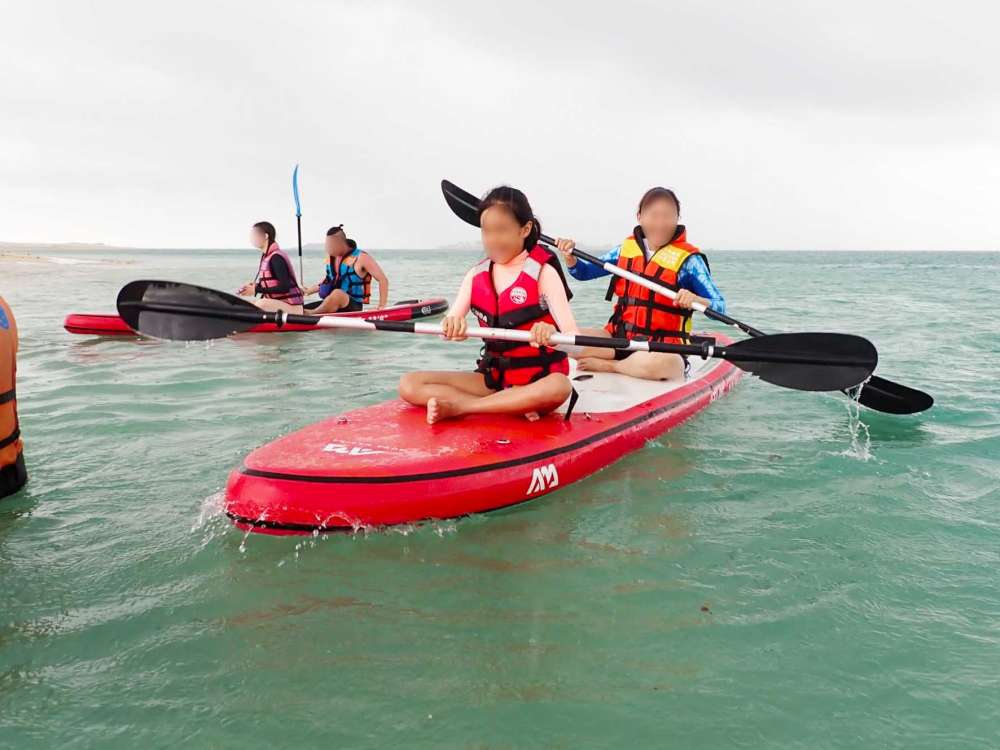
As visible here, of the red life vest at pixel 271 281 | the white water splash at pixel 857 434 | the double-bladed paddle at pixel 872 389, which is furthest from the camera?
the red life vest at pixel 271 281

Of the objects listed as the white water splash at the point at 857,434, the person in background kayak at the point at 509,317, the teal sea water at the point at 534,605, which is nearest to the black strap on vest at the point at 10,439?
the teal sea water at the point at 534,605

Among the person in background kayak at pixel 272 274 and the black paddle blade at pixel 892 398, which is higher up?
the person in background kayak at pixel 272 274

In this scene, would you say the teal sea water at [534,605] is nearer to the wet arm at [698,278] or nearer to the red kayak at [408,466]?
the red kayak at [408,466]

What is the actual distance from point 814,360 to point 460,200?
3.05m

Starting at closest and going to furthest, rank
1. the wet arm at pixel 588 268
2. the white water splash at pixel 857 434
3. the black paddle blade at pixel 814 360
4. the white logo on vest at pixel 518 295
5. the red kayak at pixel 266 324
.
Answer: the white logo on vest at pixel 518 295
the black paddle blade at pixel 814 360
the white water splash at pixel 857 434
the wet arm at pixel 588 268
the red kayak at pixel 266 324

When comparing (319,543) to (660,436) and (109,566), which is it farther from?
(660,436)

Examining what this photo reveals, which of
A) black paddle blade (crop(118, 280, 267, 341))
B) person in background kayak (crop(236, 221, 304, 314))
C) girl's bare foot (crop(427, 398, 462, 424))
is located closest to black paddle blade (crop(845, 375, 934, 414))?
girl's bare foot (crop(427, 398, 462, 424))

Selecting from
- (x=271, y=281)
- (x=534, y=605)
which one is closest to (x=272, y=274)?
(x=271, y=281)

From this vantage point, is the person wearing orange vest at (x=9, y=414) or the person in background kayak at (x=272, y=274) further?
the person in background kayak at (x=272, y=274)

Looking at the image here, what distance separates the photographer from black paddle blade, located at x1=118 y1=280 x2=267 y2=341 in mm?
3969

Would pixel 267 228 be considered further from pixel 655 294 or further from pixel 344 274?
pixel 655 294

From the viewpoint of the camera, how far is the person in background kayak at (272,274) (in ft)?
29.4

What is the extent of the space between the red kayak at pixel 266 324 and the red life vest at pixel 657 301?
317 cm

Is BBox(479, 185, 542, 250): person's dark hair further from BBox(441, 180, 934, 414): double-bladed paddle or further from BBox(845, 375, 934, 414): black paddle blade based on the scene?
BBox(845, 375, 934, 414): black paddle blade
